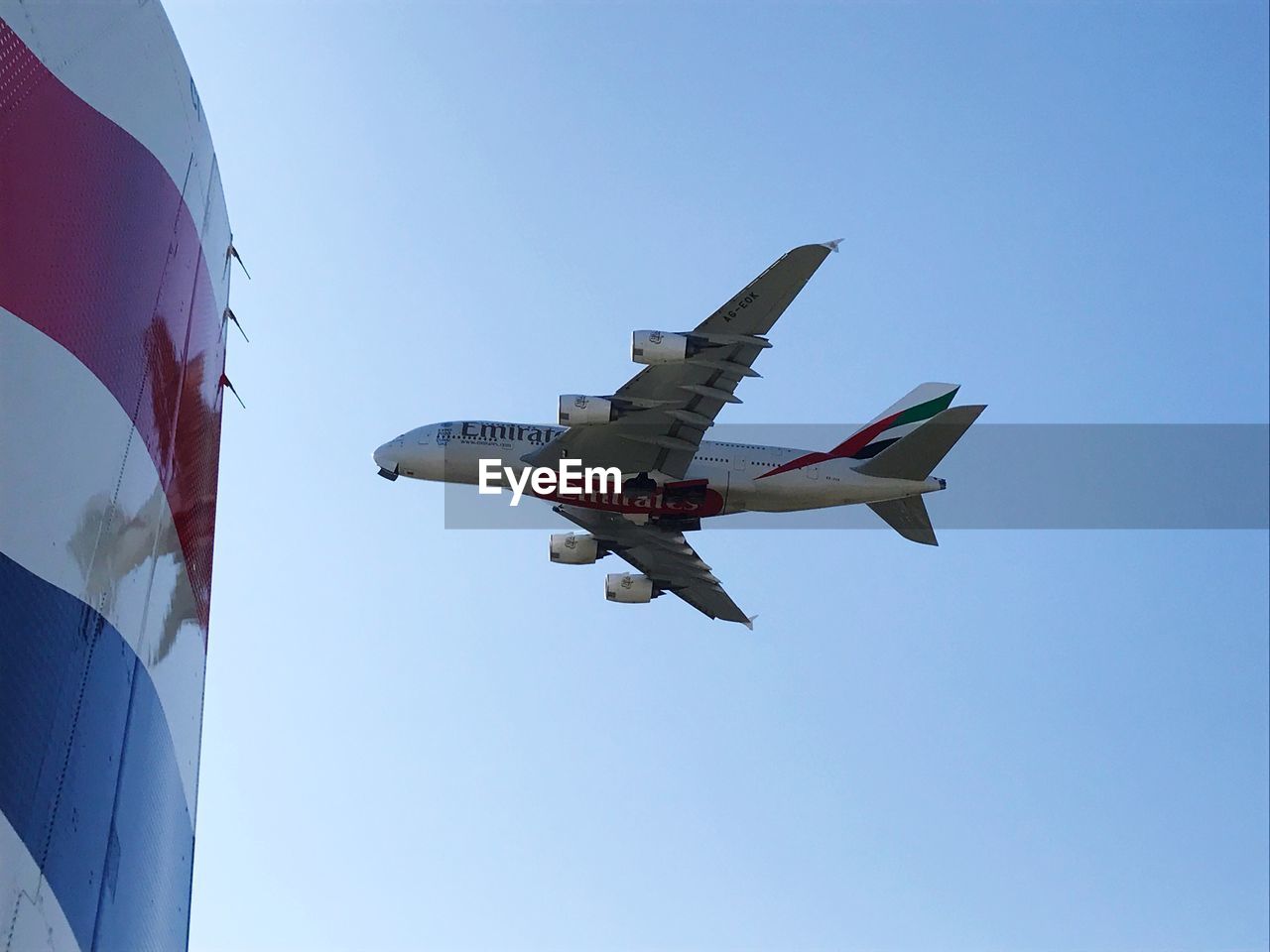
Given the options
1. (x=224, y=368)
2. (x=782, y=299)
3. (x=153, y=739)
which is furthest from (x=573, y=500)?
(x=153, y=739)

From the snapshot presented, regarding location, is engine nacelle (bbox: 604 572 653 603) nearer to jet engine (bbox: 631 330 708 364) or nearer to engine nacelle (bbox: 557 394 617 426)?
engine nacelle (bbox: 557 394 617 426)

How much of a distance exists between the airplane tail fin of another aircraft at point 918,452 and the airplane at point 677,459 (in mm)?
31

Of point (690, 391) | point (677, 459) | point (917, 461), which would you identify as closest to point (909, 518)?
point (917, 461)

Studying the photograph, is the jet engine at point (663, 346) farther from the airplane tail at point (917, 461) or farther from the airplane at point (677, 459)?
the airplane tail at point (917, 461)

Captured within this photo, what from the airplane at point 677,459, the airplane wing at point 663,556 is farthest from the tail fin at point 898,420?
the airplane wing at point 663,556

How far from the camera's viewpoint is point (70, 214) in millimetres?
7797

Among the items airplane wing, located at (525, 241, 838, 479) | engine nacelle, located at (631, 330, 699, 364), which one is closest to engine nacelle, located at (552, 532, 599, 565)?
airplane wing, located at (525, 241, 838, 479)

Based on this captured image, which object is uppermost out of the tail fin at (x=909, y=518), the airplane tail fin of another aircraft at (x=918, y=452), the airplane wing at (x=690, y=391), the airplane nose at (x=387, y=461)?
the airplane nose at (x=387, y=461)

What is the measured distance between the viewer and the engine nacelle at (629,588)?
4509cm

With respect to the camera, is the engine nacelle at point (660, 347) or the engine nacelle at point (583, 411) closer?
the engine nacelle at point (660, 347)

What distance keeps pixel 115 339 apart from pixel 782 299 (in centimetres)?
2493

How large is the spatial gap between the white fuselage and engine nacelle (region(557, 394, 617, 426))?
332cm

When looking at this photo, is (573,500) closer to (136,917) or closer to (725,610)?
(725,610)

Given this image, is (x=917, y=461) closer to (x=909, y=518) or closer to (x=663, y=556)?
(x=909, y=518)
